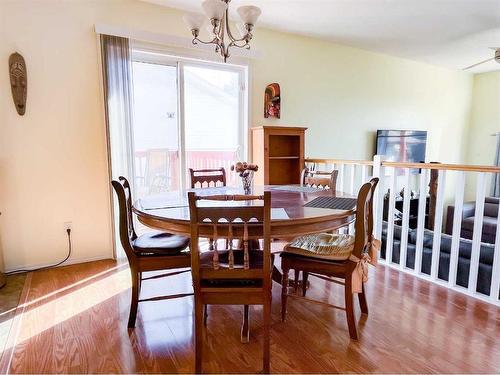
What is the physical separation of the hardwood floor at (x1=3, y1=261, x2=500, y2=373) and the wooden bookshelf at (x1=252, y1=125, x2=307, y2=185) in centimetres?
166

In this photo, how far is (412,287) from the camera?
2496 mm

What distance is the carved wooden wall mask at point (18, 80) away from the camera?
261cm

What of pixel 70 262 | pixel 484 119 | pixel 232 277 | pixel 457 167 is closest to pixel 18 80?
pixel 70 262

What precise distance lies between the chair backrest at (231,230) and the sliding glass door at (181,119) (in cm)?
198

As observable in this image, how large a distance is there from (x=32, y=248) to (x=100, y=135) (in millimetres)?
1189

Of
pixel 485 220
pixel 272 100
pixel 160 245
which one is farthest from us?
pixel 485 220

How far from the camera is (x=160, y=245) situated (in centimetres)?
193

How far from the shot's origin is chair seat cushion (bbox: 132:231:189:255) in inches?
74.4

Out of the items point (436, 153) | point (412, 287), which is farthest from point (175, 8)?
point (436, 153)

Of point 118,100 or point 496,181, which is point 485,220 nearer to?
point 496,181

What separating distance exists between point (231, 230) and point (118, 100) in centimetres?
219

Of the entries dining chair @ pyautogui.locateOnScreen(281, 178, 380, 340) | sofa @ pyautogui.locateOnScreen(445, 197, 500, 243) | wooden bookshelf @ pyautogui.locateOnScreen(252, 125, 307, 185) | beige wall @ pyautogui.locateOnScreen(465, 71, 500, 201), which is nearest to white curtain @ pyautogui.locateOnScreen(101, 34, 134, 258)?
wooden bookshelf @ pyautogui.locateOnScreen(252, 125, 307, 185)

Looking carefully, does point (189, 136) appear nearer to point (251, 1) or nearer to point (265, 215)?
point (251, 1)

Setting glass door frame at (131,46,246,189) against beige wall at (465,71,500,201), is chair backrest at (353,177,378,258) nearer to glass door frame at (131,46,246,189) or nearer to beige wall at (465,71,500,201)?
glass door frame at (131,46,246,189)
